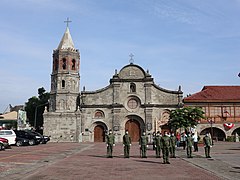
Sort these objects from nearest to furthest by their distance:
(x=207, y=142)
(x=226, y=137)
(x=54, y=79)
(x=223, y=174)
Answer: (x=223, y=174) → (x=207, y=142) → (x=226, y=137) → (x=54, y=79)

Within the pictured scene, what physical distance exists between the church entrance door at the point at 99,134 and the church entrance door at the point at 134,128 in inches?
139

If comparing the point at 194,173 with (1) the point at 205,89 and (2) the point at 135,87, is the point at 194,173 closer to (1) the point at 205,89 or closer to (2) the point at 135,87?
(2) the point at 135,87

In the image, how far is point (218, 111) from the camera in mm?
45594

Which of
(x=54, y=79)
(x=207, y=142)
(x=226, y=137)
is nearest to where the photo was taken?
(x=207, y=142)

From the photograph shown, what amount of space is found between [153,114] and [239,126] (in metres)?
12.0

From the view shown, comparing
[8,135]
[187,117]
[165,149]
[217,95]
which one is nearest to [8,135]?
[8,135]

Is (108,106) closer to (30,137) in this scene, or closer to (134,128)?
(134,128)

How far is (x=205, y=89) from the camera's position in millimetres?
49031

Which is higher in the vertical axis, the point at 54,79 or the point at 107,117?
the point at 54,79

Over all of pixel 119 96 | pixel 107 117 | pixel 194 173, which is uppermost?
pixel 119 96

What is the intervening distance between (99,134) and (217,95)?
18296 millimetres

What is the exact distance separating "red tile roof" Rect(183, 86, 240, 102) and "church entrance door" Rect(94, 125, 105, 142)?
41.7 feet

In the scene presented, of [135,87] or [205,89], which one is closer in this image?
[135,87]

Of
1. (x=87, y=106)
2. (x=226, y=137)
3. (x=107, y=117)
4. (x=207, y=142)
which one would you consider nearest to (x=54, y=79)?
(x=87, y=106)
